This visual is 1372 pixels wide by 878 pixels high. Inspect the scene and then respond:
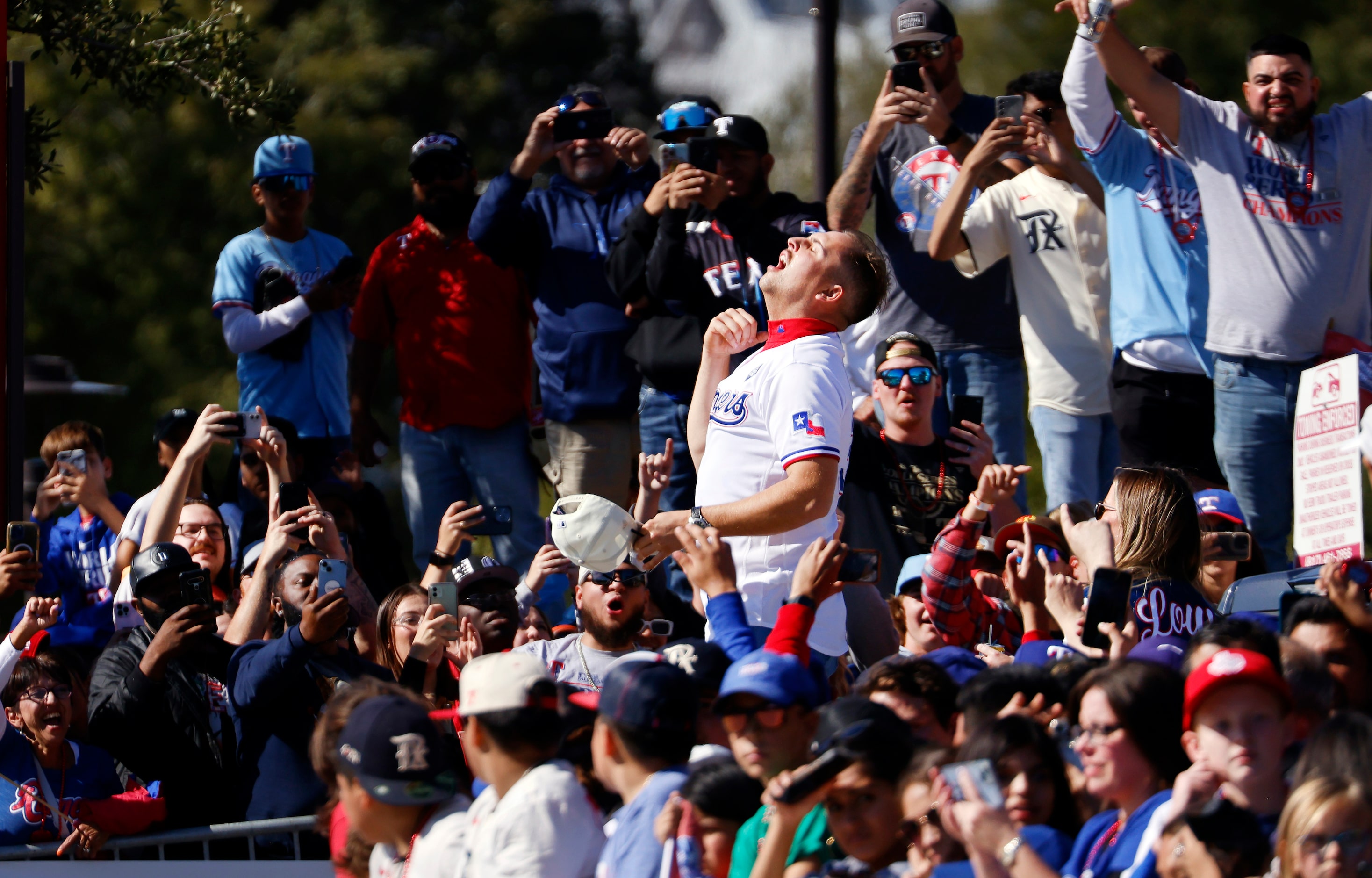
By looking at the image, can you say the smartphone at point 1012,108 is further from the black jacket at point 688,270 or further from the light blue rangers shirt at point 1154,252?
the black jacket at point 688,270

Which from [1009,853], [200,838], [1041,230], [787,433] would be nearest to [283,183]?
[1041,230]

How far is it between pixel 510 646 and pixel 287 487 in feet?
4.25

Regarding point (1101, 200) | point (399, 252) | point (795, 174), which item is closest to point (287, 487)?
point (399, 252)

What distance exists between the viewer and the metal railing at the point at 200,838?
5.64 m

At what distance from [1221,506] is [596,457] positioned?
2815mm

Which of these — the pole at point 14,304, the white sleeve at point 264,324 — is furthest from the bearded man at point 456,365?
the pole at point 14,304

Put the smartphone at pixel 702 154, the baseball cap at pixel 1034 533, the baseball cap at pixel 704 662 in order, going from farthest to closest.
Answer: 1. the smartphone at pixel 702 154
2. the baseball cap at pixel 1034 533
3. the baseball cap at pixel 704 662

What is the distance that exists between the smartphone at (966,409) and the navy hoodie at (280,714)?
8.18ft

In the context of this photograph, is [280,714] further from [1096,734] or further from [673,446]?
[1096,734]

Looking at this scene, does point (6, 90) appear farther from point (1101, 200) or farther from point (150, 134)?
point (150, 134)

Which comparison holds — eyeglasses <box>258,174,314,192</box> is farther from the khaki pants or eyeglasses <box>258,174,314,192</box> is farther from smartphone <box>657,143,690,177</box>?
smartphone <box>657,143,690,177</box>

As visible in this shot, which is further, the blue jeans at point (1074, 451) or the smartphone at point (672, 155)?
the blue jeans at point (1074, 451)

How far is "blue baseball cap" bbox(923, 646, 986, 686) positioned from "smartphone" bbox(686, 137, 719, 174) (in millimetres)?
2796

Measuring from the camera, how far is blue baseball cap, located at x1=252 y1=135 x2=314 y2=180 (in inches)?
338
